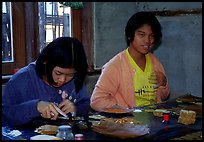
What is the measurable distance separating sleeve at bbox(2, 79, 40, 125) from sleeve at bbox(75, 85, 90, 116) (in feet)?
0.91

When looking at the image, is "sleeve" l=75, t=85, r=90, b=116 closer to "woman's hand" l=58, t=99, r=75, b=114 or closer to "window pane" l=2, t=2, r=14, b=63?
"woman's hand" l=58, t=99, r=75, b=114

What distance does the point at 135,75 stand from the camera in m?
2.45

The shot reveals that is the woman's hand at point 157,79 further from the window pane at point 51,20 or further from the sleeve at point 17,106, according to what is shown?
the window pane at point 51,20

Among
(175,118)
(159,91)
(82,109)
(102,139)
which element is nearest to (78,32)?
(159,91)

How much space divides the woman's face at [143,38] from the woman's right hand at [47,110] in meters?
1.01

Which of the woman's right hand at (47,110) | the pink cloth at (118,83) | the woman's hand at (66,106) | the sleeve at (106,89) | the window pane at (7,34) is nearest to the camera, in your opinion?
the woman's right hand at (47,110)

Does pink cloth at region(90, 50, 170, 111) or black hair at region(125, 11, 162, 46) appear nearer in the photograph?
pink cloth at region(90, 50, 170, 111)

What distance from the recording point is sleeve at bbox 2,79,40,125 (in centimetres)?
173

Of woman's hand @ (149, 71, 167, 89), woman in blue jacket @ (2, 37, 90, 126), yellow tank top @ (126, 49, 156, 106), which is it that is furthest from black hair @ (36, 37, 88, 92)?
woman's hand @ (149, 71, 167, 89)

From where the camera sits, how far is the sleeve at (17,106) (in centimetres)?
173

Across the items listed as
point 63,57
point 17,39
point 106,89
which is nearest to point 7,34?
point 17,39

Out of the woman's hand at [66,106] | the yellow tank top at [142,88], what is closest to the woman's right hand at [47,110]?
the woman's hand at [66,106]

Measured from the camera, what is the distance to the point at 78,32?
3486mm

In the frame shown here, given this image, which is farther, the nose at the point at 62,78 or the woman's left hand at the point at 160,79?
the woman's left hand at the point at 160,79
